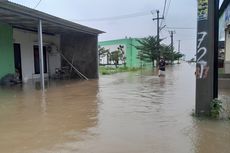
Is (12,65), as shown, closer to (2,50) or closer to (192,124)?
(2,50)

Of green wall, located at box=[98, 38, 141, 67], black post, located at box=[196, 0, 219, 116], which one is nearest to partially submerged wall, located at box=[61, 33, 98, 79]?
black post, located at box=[196, 0, 219, 116]

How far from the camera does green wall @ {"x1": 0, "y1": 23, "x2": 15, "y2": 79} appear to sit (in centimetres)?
1745

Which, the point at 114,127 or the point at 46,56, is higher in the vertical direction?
the point at 46,56

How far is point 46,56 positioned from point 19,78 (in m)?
4.45

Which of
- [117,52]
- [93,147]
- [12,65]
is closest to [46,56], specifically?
[12,65]

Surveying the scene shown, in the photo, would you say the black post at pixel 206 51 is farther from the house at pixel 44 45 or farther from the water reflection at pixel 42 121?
the house at pixel 44 45

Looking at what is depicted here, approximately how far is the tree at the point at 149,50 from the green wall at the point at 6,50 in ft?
93.0

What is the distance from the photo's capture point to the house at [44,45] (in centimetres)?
1628

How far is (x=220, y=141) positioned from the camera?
6.17 m

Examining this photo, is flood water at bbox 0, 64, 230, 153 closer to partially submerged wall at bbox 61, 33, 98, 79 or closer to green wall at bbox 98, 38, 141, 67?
partially submerged wall at bbox 61, 33, 98, 79

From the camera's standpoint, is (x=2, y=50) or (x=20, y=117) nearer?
(x=20, y=117)

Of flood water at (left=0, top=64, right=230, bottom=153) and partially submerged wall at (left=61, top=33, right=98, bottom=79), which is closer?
flood water at (left=0, top=64, right=230, bottom=153)

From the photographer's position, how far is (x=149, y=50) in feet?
147

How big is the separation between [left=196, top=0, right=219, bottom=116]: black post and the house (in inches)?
321
